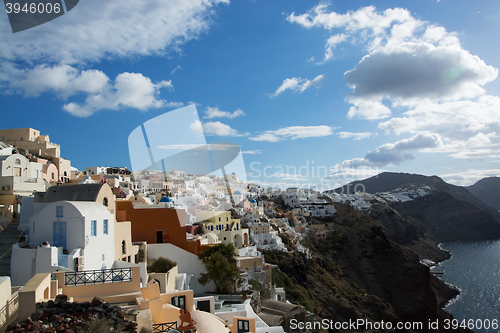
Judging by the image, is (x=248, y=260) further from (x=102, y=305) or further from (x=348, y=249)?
(x=348, y=249)

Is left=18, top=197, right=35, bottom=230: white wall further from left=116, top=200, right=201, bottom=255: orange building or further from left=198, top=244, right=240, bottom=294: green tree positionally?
left=198, top=244, right=240, bottom=294: green tree

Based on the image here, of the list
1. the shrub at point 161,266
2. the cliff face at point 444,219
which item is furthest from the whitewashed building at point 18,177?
the cliff face at point 444,219

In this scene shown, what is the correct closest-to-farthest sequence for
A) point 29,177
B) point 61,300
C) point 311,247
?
point 61,300, point 29,177, point 311,247

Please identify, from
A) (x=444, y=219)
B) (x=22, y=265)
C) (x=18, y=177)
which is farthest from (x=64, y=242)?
(x=444, y=219)

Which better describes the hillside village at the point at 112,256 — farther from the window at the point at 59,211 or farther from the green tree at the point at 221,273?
the green tree at the point at 221,273

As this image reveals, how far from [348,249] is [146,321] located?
49.9 meters

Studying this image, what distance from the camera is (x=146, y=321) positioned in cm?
767

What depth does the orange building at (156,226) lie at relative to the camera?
719 inches

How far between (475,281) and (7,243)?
72.2 metres

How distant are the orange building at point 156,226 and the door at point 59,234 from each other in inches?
249

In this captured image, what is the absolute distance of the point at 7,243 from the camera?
13.4m

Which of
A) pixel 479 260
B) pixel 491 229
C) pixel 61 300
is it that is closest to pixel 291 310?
pixel 61 300

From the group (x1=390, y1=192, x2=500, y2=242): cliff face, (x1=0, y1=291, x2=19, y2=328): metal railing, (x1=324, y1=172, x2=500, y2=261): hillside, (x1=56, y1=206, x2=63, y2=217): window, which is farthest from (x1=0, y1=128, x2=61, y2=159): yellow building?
(x1=390, y1=192, x2=500, y2=242): cliff face

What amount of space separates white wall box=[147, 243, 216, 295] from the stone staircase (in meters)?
5.99
